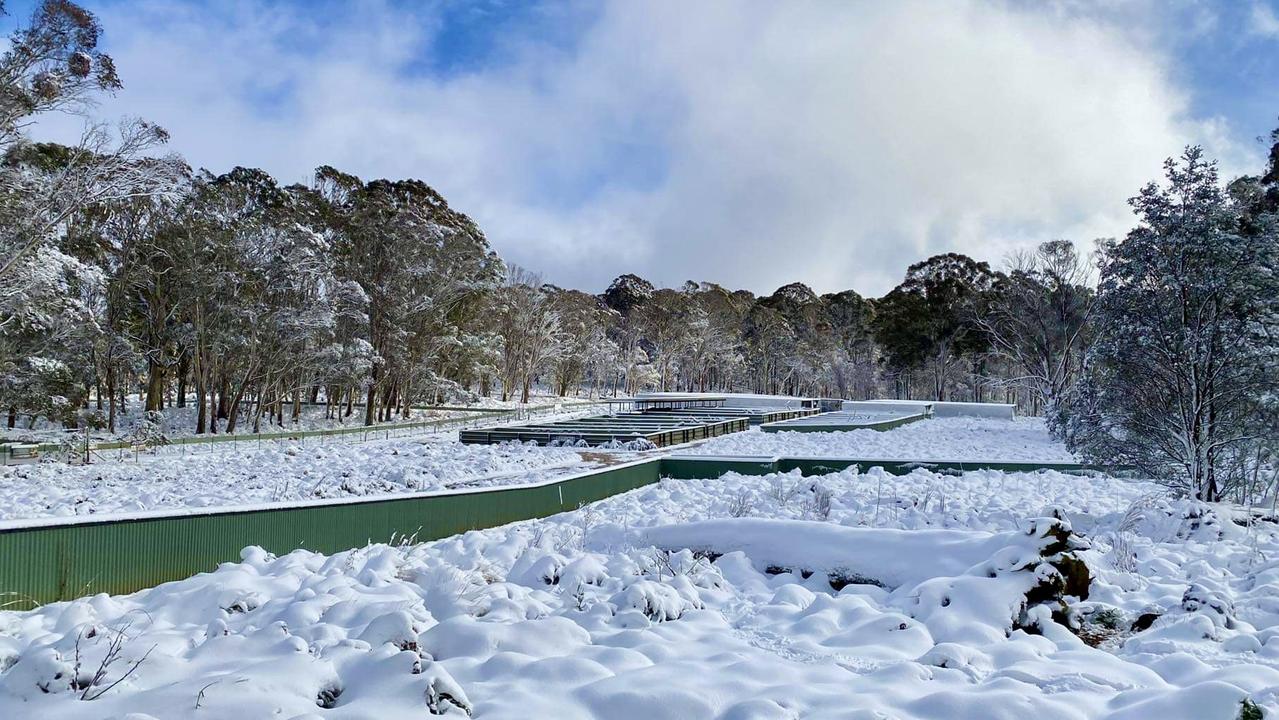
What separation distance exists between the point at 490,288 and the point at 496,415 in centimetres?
675

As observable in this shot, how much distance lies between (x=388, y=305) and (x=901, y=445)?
22.9m

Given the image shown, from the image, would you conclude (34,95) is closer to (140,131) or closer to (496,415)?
(140,131)

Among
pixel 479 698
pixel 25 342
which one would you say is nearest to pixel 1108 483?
pixel 479 698

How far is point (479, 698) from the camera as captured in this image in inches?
128

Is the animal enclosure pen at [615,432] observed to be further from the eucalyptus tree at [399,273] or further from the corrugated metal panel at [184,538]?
the corrugated metal panel at [184,538]

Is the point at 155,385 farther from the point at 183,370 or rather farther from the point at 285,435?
the point at 285,435

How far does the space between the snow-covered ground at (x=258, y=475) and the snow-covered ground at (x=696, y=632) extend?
506 cm

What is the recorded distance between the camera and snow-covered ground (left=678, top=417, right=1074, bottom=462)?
19.9 metres

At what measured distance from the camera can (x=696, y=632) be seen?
434cm

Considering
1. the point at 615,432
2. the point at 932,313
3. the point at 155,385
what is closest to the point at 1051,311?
the point at 932,313

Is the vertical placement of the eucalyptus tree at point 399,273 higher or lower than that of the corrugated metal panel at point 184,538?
higher

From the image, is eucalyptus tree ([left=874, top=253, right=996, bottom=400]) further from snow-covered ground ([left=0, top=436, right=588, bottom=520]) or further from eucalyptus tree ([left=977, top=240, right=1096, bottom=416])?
snow-covered ground ([left=0, top=436, right=588, bottom=520])

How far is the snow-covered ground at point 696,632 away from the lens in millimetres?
3102

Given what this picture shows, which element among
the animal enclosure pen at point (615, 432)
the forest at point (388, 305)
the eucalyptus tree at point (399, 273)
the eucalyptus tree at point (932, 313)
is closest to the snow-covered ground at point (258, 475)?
Answer: the animal enclosure pen at point (615, 432)
